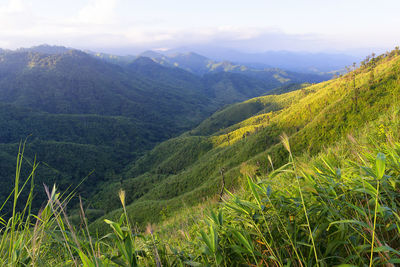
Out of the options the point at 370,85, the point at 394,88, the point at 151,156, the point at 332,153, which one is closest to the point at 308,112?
the point at 370,85

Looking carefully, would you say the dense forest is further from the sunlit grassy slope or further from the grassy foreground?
the sunlit grassy slope

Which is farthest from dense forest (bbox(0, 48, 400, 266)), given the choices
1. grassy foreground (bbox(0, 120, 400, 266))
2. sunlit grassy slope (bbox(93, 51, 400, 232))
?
sunlit grassy slope (bbox(93, 51, 400, 232))

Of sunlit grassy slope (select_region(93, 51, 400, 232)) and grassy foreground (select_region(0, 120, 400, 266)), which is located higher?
grassy foreground (select_region(0, 120, 400, 266))

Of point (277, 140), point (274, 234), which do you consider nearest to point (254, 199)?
point (274, 234)

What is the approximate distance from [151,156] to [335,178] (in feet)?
586

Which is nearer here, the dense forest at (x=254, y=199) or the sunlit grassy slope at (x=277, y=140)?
the dense forest at (x=254, y=199)

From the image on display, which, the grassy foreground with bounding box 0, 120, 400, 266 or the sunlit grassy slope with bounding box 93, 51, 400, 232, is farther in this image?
the sunlit grassy slope with bounding box 93, 51, 400, 232

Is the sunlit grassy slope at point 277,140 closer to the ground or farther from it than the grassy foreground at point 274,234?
closer to the ground

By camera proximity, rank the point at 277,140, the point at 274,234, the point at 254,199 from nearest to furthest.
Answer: the point at 274,234 → the point at 254,199 → the point at 277,140

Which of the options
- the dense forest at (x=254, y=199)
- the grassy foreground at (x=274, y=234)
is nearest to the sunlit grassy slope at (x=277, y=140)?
the dense forest at (x=254, y=199)

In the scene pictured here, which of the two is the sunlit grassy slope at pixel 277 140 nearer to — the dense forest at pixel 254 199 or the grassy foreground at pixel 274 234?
the dense forest at pixel 254 199

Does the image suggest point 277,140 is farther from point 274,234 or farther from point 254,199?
point 274,234

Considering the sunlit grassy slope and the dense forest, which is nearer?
the dense forest

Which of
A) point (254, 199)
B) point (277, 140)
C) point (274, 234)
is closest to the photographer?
point (274, 234)
